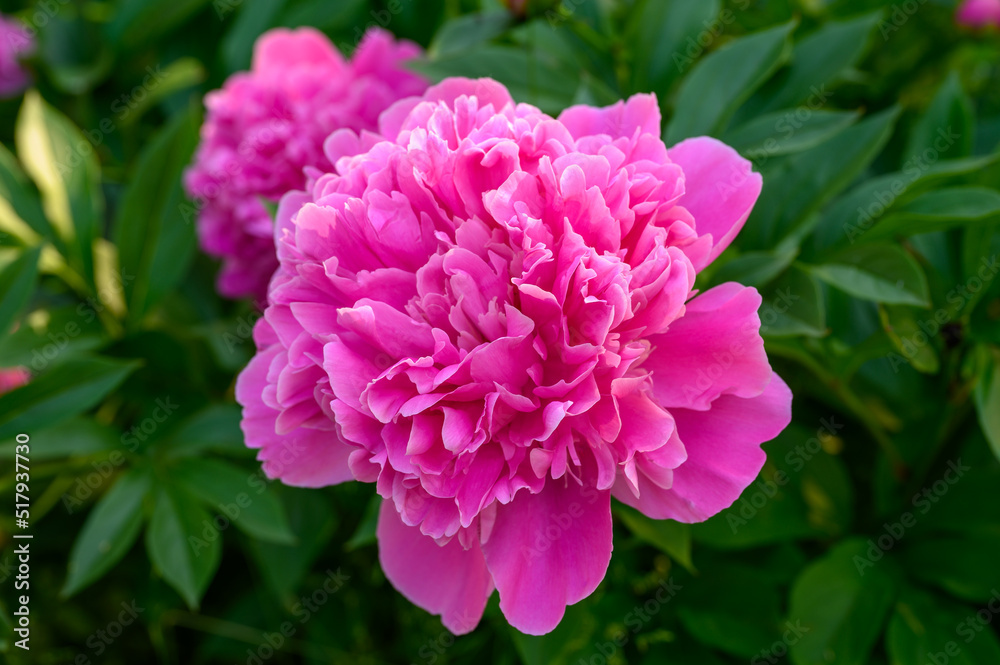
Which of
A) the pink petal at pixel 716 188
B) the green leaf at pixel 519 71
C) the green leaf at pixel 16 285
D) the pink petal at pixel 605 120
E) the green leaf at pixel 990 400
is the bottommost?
the green leaf at pixel 16 285

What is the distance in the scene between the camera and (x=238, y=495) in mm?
970

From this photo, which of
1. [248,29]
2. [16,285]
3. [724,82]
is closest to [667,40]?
[724,82]

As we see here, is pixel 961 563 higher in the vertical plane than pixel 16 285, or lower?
lower

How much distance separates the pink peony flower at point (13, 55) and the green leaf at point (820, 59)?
A: 4.62ft

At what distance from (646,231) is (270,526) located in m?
0.61

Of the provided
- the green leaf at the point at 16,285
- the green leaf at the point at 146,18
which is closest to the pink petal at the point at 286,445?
the green leaf at the point at 16,285

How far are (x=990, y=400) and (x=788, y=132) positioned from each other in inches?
13.7

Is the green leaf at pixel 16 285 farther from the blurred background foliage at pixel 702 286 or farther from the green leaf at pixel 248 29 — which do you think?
the green leaf at pixel 248 29

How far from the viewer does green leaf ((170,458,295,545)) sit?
95cm

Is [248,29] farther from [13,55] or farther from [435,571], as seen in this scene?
[435,571]

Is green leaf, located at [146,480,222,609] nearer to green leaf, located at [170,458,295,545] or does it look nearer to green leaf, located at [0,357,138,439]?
green leaf, located at [170,458,295,545]

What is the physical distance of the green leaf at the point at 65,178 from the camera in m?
1.18

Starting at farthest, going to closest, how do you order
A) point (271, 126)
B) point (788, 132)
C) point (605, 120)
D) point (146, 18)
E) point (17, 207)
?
point (146, 18) < point (17, 207) < point (271, 126) < point (788, 132) < point (605, 120)

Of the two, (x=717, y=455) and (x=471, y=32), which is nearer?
(x=717, y=455)
